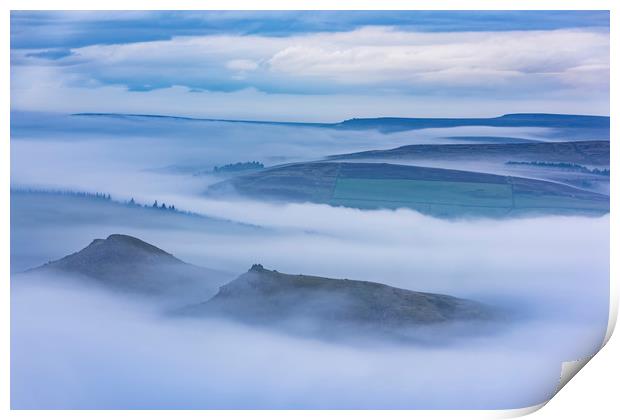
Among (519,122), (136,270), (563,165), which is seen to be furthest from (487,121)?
(136,270)

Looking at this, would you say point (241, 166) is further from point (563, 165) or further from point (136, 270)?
point (563, 165)

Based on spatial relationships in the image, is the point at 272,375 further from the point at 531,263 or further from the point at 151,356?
the point at 531,263

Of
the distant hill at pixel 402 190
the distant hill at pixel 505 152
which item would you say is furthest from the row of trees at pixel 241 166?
the distant hill at pixel 505 152

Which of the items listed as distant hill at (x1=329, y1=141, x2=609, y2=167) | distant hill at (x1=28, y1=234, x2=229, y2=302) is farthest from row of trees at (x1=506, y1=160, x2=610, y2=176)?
distant hill at (x1=28, y1=234, x2=229, y2=302)

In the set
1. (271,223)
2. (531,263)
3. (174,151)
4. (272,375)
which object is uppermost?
(174,151)

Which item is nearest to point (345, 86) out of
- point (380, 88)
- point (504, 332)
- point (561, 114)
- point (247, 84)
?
point (380, 88)

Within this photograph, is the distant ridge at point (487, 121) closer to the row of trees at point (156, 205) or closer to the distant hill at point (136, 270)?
the row of trees at point (156, 205)
